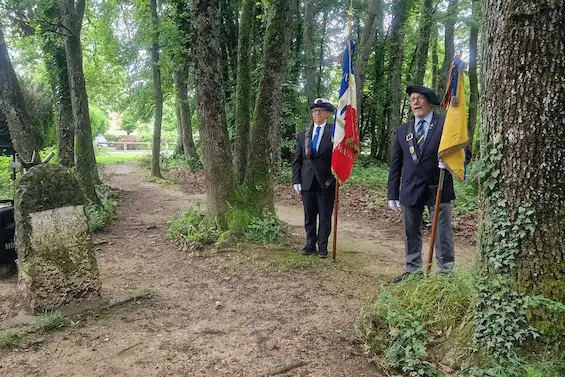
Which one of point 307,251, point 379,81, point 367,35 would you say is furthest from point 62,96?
point 379,81

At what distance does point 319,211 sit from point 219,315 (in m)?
2.27

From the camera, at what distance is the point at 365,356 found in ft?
11.1

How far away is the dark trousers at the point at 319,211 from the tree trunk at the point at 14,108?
15.5ft

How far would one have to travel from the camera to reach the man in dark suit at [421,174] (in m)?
4.53

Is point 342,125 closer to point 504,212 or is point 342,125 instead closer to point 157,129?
point 504,212

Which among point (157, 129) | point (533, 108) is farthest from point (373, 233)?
point (157, 129)

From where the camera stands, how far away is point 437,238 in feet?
15.6

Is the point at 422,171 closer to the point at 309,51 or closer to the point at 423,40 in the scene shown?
the point at 423,40

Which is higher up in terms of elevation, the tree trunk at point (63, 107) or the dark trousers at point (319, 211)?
the tree trunk at point (63, 107)

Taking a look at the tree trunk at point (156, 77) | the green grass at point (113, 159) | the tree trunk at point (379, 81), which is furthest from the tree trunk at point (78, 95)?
the green grass at point (113, 159)

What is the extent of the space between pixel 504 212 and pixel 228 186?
4.33 m

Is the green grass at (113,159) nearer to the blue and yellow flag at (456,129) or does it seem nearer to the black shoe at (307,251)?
the black shoe at (307,251)

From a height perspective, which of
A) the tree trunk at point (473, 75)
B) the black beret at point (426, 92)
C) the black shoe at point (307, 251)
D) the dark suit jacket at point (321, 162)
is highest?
the tree trunk at point (473, 75)

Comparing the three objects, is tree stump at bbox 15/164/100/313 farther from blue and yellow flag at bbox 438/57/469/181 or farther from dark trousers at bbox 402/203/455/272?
blue and yellow flag at bbox 438/57/469/181
